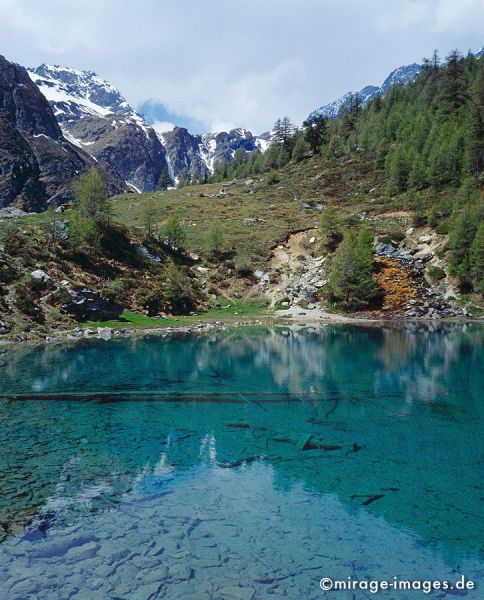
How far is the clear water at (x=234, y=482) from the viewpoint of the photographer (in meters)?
10.9

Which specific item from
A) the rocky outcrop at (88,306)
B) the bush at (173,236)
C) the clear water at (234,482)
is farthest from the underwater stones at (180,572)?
the bush at (173,236)

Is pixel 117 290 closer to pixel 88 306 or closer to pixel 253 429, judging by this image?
pixel 88 306

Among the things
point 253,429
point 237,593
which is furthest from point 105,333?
point 237,593

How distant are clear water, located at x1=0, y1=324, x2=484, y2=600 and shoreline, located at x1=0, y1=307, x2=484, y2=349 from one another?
51.1ft

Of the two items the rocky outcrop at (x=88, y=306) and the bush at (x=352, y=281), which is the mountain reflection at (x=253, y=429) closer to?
the rocky outcrop at (x=88, y=306)

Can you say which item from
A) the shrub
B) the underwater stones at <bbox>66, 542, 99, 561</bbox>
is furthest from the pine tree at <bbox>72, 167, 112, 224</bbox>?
the underwater stones at <bbox>66, 542, 99, 561</bbox>

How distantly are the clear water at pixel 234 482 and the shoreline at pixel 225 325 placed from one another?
15.6 m

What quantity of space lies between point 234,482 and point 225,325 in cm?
4738

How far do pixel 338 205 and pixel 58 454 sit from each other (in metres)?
104

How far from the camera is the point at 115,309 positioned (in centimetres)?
6109

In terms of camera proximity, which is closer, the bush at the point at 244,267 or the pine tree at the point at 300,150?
the bush at the point at 244,267

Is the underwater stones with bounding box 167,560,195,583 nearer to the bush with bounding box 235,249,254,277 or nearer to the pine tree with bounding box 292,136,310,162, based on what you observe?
the bush with bounding box 235,249,254,277

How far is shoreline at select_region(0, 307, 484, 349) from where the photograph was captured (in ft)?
158

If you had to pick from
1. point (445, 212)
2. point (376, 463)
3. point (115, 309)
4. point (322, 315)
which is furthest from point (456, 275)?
point (376, 463)
